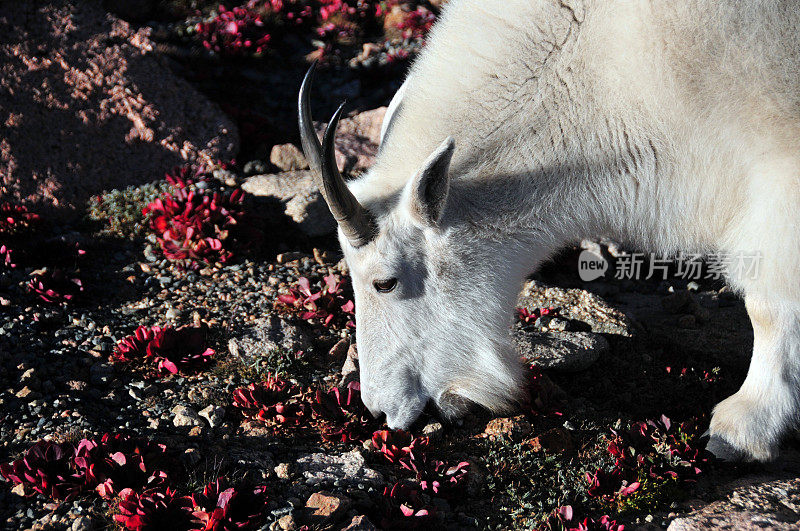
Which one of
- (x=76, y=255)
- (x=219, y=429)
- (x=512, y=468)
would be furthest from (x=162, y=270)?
(x=512, y=468)

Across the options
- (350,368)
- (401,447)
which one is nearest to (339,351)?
(350,368)

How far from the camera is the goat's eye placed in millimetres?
3785

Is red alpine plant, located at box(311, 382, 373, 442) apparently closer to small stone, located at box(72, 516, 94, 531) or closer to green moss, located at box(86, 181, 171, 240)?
small stone, located at box(72, 516, 94, 531)

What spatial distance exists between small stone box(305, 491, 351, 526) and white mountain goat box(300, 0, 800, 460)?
73 centimetres

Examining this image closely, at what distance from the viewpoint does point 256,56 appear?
862 centimetres

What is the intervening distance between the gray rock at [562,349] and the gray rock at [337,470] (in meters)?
1.40

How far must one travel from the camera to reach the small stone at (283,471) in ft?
12.0

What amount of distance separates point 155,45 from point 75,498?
5.51m

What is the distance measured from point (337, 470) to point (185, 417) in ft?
3.33

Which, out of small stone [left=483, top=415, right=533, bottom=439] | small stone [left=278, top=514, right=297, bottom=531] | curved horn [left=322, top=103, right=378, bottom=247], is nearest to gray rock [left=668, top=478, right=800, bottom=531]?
small stone [left=483, top=415, right=533, bottom=439]

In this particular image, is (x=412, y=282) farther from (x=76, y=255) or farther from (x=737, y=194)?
(x=76, y=255)

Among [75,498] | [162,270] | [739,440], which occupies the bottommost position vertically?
[739,440]

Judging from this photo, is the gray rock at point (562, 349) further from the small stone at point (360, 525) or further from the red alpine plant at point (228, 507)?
the red alpine plant at point (228, 507)

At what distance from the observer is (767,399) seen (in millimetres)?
3990
